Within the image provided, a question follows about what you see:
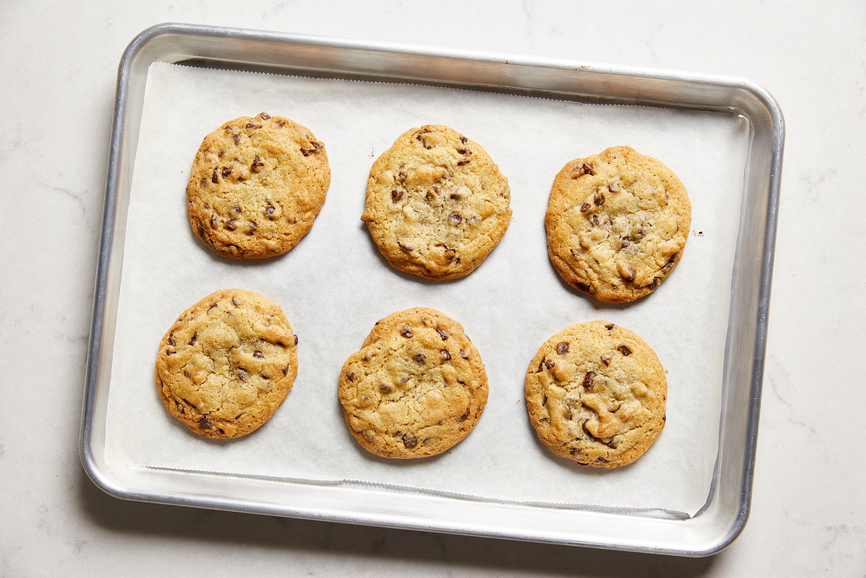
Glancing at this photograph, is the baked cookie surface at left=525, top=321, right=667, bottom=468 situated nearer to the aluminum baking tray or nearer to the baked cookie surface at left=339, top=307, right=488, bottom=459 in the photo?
the aluminum baking tray

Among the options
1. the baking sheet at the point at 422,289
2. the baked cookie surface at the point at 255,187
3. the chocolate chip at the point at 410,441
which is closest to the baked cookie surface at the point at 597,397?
the baking sheet at the point at 422,289

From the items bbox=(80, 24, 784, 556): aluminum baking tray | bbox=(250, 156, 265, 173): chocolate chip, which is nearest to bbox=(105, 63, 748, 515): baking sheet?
bbox=(80, 24, 784, 556): aluminum baking tray

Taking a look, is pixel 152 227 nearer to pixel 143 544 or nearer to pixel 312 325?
pixel 312 325

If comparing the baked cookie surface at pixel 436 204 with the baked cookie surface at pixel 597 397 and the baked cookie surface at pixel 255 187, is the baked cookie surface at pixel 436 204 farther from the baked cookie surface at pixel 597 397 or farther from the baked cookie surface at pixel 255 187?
the baked cookie surface at pixel 597 397

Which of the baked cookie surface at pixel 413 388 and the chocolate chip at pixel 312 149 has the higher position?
the chocolate chip at pixel 312 149

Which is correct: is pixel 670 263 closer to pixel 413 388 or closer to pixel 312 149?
pixel 413 388

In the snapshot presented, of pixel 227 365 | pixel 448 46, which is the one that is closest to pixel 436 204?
pixel 448 46

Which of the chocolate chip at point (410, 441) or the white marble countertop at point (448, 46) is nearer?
the chocolate chip at point (410, 441)
